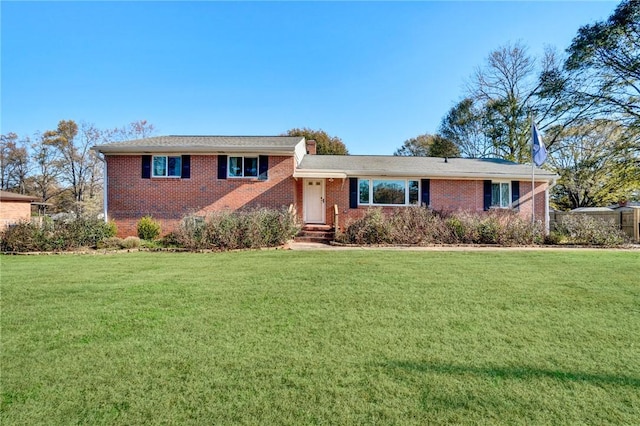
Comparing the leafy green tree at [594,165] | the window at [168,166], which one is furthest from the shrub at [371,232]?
the leafy green tree at [594,165]

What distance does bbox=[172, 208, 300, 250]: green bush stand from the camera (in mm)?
11312

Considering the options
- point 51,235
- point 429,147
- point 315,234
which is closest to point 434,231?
point 315,234

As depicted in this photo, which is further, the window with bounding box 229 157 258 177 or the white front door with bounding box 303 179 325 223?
the white front door with bounding box 303 179 325 223

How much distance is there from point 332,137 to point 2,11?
103ft

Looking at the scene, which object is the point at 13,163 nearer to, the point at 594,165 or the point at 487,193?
the point at 487,193

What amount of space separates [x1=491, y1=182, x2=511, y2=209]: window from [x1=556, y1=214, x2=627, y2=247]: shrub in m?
3.66

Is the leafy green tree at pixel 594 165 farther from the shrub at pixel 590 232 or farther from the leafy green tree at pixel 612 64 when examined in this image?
the shrub at pixel 590 232

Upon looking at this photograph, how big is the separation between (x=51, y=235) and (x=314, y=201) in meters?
10.9

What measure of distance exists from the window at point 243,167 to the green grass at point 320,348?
9281 mm

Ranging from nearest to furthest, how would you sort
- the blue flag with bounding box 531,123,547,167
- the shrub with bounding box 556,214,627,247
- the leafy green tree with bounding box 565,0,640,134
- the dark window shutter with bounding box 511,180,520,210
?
the shrub with bounding box 556,214,627,247
the blue flag with bounding box 531,123,547,167
the dark window shutter with bounding box 511,180,520,210
the leafy green tree with bounding box 565,0,640,134

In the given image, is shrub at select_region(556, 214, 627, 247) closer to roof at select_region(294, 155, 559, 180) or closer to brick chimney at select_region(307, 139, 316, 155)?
roof at select_region(294, 155, 559, 180)

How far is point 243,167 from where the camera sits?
1589 cm

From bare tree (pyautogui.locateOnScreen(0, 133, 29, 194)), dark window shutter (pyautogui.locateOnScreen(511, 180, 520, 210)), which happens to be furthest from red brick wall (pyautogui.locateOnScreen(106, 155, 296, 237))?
bare tree (pyautogui.locateOnScreen(0, 133, 29, 194))

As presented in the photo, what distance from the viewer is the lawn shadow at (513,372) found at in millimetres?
3070
